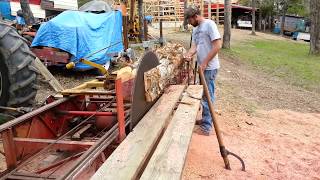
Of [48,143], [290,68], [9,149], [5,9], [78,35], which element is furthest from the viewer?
[5,9]

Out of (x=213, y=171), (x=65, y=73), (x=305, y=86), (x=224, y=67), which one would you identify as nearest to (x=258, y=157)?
(x=213, y=171)

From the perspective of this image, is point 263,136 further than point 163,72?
Yes

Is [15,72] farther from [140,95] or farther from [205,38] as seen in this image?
[205,38]

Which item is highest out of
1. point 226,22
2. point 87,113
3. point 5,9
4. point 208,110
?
point 5,9

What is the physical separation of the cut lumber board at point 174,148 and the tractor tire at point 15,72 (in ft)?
7.72

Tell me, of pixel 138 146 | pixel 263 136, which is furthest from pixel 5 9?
pixel 138 146

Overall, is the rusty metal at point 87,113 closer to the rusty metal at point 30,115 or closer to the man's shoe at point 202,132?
the rusty metal at point 30,115

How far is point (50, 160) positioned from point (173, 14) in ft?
99.0

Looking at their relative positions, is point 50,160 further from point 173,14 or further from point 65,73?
point 173,14

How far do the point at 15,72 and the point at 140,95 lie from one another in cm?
214

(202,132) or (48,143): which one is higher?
(48,143)

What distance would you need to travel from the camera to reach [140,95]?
4.70m

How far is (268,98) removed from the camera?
34.4ft

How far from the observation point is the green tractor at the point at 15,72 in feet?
18.7
